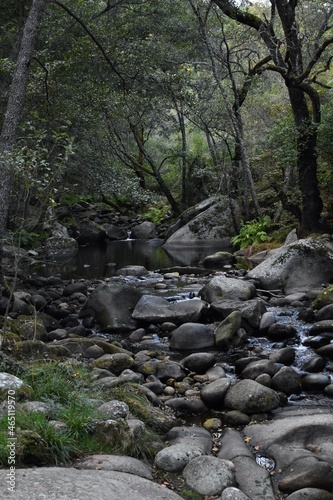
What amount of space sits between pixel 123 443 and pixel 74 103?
383 inches

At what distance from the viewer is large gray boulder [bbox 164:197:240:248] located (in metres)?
21.6

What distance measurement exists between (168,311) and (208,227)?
1291 centimetres

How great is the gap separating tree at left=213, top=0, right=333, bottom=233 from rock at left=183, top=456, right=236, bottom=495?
394 inches

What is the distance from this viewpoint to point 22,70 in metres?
8.49

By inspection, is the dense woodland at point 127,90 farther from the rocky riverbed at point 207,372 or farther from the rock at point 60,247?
Answer: the rocky riverbed at point 207,372

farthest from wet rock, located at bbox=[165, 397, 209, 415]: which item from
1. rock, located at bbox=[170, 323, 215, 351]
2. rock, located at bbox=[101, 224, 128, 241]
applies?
rock, located at bbox=[101, 224, 128, 241]

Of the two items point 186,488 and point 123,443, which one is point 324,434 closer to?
point 186,488

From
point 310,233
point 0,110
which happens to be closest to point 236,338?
point 310,233

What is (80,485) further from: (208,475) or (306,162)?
(306,162)

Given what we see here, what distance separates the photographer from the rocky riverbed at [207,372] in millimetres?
4105

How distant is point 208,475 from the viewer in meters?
4.07

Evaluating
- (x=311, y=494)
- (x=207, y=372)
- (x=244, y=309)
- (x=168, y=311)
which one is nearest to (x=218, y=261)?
(x=168, y=311)

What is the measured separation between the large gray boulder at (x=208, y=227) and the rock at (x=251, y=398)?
15249 millimetres

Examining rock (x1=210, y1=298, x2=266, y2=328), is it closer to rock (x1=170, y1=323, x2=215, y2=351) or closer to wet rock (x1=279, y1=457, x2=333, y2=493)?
rock (x1=170, y1=323, x2=215, y2=351)
